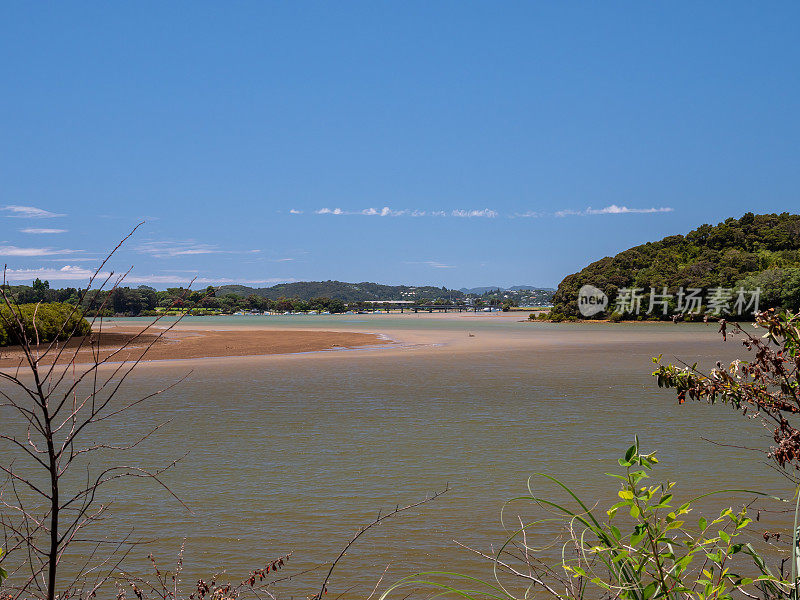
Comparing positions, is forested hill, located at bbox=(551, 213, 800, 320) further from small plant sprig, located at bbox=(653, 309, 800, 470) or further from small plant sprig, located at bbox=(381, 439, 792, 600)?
small plant sprig, located at bbox=(653, 309, 800, 470)

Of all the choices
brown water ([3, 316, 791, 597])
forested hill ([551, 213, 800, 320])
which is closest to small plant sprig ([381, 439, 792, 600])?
brown water ([3, 316, 791, 597])

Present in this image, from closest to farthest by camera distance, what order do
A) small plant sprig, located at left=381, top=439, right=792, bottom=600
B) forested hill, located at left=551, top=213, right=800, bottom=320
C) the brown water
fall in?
1. small plant sprig, located at left=381, top=439, right=792, bottom=600
2. the brown water
3. forested hill, located at left=551, top=213, right=800, bottom=320

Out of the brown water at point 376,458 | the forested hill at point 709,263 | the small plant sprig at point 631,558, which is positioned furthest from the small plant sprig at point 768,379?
the forested hill at point 709,263

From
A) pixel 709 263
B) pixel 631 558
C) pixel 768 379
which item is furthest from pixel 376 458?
pixel 709 263

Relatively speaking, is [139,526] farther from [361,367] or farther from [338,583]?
[361,367]

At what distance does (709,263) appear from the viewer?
90688 mm

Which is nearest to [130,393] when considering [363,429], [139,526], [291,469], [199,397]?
[199,397]

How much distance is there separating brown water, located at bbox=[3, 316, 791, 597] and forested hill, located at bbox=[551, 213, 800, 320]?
7081 cm

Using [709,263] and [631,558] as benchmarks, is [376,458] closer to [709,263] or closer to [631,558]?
[631,558]

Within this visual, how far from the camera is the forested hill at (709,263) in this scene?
280 feet

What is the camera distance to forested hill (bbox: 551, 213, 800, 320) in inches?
3364

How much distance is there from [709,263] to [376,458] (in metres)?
90.7

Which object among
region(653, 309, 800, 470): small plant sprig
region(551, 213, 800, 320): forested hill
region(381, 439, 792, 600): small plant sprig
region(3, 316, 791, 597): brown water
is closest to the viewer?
region(381, 439, 792, 600): small plant sprig

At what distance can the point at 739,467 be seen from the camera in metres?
9.89
